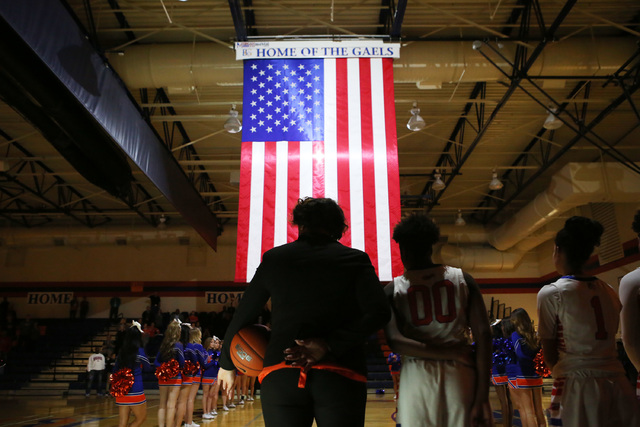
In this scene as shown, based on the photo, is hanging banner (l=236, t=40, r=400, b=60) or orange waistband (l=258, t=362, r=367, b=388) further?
hanging banner (l=236, t=40, r=400, b=60)

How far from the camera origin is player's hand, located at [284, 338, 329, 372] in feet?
6.24

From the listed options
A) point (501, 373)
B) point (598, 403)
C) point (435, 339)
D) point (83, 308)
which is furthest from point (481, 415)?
point (83, 308)

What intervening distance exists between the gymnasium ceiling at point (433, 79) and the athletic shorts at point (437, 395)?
5.80 meters

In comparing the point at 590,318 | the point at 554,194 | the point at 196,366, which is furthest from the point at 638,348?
the point at 554,194

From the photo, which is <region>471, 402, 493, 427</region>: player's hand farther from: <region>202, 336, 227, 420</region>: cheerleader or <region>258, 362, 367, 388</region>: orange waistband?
<region>202, 336, 227, 420</region>: cheerleader

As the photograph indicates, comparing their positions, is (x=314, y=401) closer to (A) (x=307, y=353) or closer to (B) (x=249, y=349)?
(A) (x=307, y=353)

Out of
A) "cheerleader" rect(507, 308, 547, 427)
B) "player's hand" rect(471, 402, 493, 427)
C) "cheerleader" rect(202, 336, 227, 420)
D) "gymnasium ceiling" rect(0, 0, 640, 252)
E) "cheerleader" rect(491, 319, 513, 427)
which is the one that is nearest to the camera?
"player's hand" rect(471, 402, 493, 427)

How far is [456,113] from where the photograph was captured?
12336 millimetres

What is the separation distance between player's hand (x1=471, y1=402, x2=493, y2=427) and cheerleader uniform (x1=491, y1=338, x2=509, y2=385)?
5121 millimetres

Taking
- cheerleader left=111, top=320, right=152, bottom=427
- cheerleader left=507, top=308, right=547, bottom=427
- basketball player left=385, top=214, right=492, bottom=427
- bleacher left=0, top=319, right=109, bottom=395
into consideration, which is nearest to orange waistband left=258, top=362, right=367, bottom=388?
basketball player left=385, top=214, right=492, bottom=427

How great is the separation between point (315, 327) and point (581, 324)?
141cm

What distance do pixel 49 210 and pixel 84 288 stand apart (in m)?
4.18

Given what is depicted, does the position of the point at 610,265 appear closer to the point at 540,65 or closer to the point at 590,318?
the point at 540,65

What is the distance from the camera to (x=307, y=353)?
1906 mm
